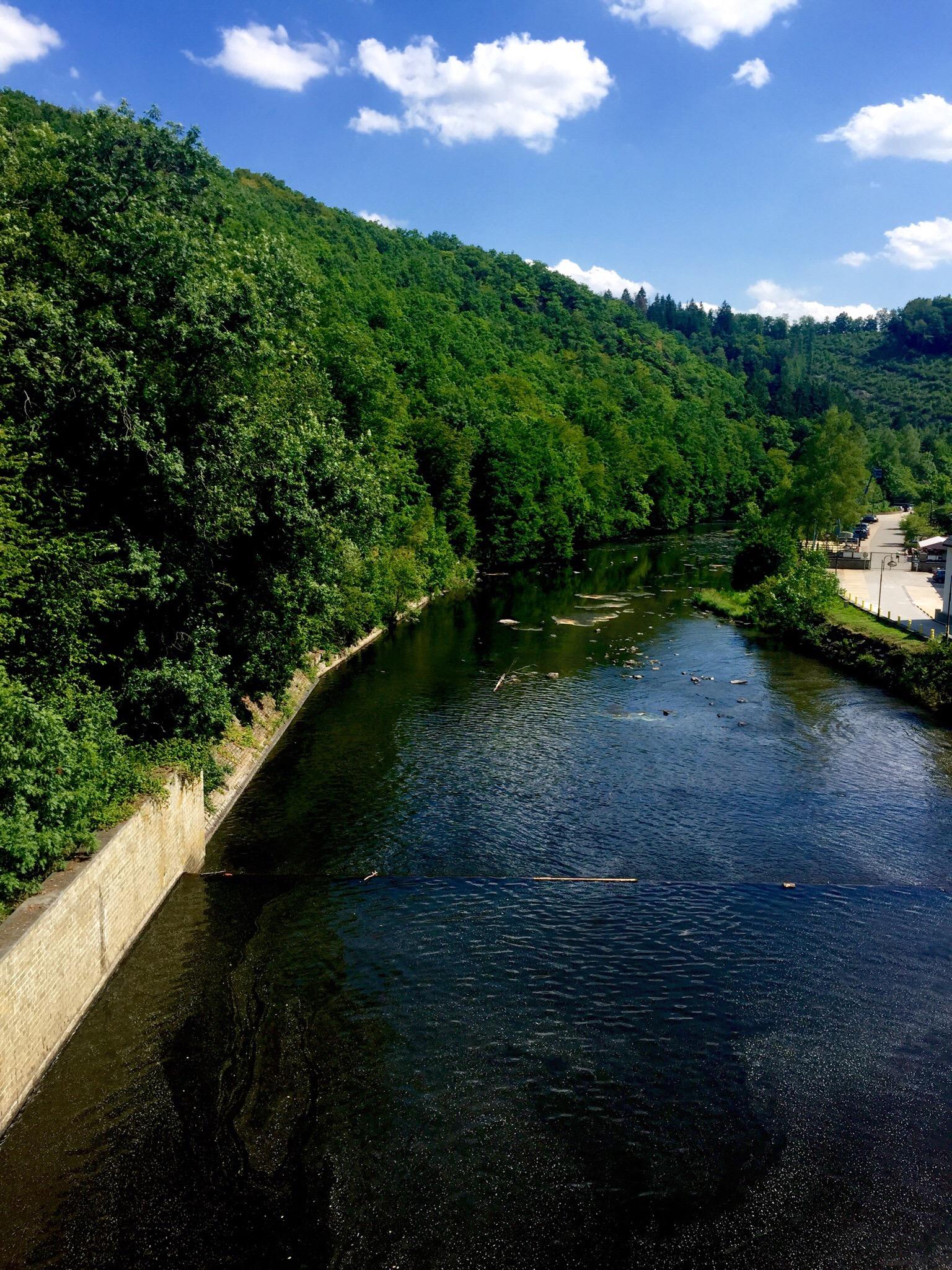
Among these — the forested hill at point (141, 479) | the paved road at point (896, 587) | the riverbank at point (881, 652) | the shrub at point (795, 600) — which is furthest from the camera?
the shrub at point (795, 600)

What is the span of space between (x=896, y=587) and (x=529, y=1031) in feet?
160

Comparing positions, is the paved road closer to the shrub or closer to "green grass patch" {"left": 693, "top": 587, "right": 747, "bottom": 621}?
the shrub

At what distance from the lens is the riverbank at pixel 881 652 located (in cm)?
3472

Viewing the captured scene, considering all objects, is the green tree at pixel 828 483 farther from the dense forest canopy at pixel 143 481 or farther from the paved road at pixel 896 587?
the dense forest canopy at pixel 143 481

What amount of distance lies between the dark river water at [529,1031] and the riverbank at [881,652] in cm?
688


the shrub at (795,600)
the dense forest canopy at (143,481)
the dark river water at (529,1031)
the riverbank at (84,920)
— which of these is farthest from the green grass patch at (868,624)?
the riverbank at (84,920)

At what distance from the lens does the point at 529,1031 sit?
1536cm

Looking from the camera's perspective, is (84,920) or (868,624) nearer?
(84,920)

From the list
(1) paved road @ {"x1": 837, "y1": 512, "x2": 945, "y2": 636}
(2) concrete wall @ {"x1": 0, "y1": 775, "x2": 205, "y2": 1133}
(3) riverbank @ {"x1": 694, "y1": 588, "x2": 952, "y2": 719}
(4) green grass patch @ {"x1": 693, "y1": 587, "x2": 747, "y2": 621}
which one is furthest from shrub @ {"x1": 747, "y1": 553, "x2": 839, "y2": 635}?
(2) concrete wall @ {"x1": 0, "y1": 775, "x2": 205, "y2": 1133}

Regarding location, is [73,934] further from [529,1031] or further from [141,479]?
[141,479]

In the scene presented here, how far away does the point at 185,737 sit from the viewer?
22828 millimetres

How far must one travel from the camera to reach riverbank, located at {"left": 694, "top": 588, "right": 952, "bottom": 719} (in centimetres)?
3472

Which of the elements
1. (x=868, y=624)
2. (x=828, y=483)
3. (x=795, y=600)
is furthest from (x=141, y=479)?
(x=828, y=483)

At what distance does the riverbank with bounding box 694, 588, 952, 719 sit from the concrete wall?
2822cm
